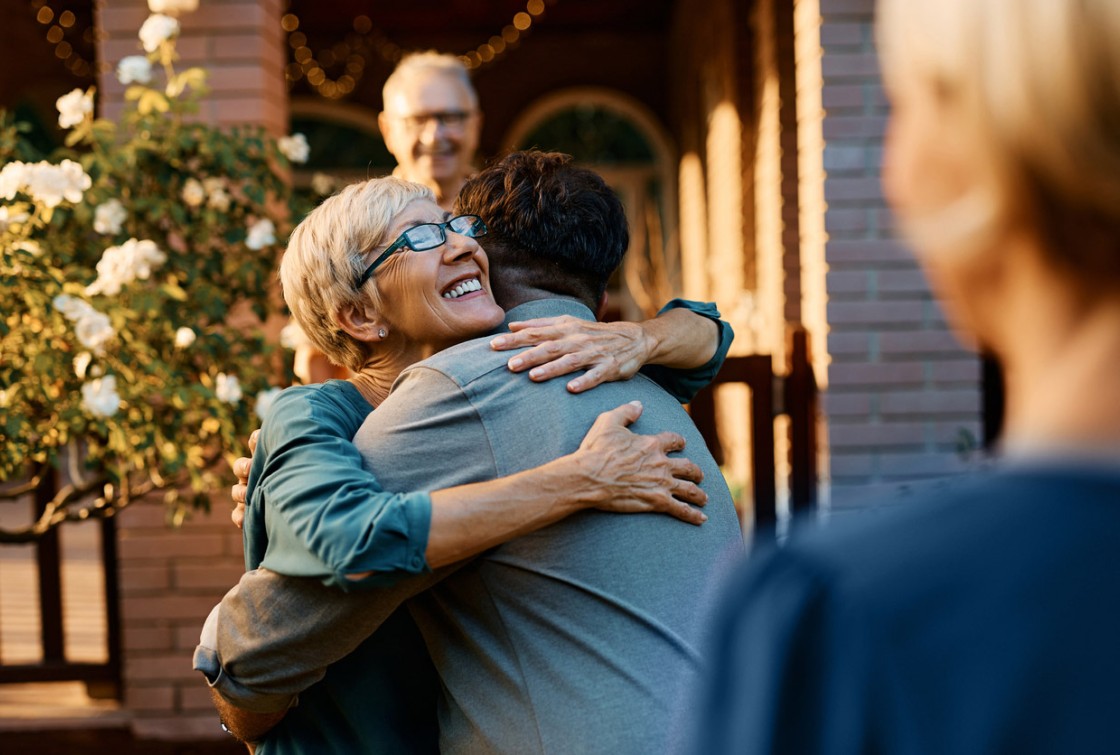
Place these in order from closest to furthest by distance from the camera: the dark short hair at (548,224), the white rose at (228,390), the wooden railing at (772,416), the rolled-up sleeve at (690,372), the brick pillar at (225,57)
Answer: the dark short hair at (548,224) < the rolled-up sleeve at (690,372) < the white rose at (228,390) < the brick pillar at (225,57) < the wooden railing at (772,416)

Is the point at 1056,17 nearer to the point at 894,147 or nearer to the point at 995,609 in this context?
the point at 894,147

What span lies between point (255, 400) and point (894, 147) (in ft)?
9.44

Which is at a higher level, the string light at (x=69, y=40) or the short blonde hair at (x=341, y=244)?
the string light at (x=69, y=40)

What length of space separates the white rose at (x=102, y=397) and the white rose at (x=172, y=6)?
1.41 metres

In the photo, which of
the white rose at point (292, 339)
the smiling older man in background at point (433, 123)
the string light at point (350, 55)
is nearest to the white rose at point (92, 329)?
the white rose at point (292, 339)

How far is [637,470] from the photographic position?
1.57 m

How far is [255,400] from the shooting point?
3.34 metres

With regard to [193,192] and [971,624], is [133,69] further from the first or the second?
[971,624]

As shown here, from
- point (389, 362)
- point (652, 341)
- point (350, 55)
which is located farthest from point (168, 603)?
point (350, 55)

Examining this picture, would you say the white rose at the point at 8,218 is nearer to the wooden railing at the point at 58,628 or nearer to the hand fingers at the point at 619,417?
the wooden railing at the point at 58,628

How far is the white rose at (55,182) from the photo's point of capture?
9.75 feet

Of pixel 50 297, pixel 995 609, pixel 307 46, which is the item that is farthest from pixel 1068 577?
pixel 307 46

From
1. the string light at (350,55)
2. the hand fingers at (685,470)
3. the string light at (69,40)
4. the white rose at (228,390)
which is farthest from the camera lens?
the string light at (350,55)

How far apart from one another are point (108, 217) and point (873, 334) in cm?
263
